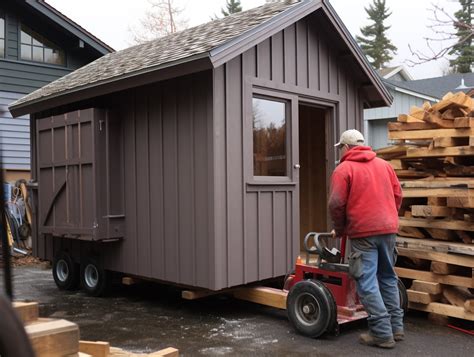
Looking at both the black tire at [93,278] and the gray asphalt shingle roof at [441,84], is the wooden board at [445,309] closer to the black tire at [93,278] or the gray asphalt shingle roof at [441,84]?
the black tire at [93,278]

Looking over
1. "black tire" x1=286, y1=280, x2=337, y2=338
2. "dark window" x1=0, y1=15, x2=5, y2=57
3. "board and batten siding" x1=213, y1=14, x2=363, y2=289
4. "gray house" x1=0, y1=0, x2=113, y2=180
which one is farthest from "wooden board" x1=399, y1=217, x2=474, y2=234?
"dark window" x1=0, y1=15, x2=5, y2=57

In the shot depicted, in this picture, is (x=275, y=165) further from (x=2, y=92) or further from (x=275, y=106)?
(x=2, y=92)

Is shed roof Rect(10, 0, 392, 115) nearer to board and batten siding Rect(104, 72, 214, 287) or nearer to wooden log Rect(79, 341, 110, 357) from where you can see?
board and batten siding Rect(104, 72, 214, 287)

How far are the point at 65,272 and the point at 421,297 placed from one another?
5.37m

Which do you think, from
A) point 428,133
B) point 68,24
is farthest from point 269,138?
point 68,24

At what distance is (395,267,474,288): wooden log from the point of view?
5680 millimetres

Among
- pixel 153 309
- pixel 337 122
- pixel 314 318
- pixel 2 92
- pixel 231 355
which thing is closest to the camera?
pixel 231 355

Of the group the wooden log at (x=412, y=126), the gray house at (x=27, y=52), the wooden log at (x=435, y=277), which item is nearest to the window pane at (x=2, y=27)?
the gray house at (x=27, y=52)

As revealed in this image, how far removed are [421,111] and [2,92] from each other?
34.8 ft

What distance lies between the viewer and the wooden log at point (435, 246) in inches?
224

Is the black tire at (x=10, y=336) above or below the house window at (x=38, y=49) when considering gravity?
below

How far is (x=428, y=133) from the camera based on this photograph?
20.5 feet

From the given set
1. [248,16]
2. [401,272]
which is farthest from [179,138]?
[401,272]

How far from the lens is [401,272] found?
634 centimetres
